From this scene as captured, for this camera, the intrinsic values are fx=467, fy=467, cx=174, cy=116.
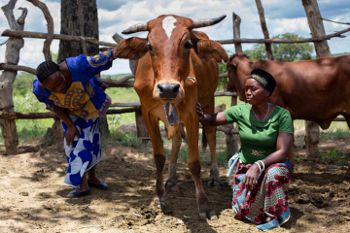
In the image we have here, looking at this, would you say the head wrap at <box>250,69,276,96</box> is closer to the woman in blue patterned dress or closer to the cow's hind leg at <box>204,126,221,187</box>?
the woman in blue patterned dress

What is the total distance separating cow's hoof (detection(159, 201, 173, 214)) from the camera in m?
4.19

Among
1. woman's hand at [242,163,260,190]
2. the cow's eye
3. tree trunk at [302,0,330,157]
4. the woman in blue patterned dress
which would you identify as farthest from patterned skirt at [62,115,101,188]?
tree trunk at [302,0,330,157]

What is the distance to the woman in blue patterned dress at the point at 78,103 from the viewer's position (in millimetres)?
4516

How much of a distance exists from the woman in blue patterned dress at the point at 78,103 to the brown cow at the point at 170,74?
0.50m

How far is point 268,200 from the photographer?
12.6ft

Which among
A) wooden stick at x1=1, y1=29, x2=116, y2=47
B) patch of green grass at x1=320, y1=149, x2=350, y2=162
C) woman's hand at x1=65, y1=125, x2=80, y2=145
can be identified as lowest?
patch of green grass at x1=320, y1=149, x2=350, y2=162

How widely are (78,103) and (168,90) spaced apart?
1.62 metres

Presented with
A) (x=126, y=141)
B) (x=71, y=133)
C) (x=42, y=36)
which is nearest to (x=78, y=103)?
(x=71, y=133)

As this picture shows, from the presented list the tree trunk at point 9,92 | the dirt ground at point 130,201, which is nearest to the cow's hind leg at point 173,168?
the dirt ground at point 130,201

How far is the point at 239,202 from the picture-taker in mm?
4031

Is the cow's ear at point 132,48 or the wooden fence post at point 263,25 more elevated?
the wooden fence post at point 263,25

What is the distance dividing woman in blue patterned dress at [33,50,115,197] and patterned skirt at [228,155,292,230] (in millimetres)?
1677

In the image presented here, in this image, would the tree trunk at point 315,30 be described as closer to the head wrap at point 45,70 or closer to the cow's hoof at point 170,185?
the cow's hoof at point 170,185

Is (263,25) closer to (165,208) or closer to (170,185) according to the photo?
(170,185)
